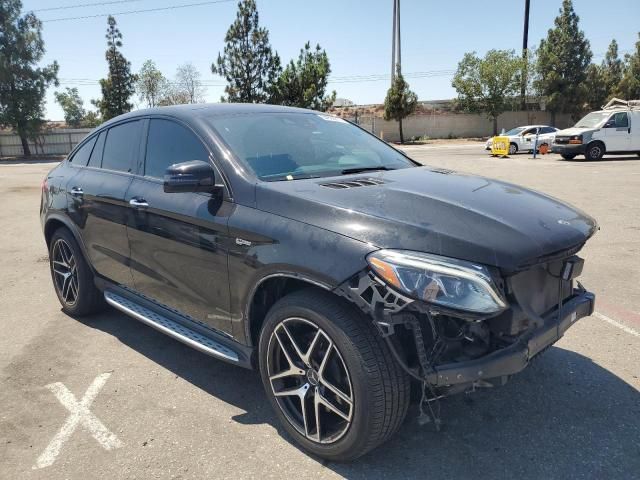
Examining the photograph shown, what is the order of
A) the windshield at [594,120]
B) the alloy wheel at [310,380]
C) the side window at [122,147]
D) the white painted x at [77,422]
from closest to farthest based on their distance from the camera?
the alloy wheel at [310,380], the white painted x at [77,422], the side window at [122,147], the windshield at [594,120]

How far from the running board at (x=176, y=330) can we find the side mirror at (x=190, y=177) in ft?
3.09

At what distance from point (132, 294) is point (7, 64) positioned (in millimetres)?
44313

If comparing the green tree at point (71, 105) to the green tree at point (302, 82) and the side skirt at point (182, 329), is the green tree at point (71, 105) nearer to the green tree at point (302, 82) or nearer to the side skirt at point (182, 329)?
the green tree at point (302, 82)

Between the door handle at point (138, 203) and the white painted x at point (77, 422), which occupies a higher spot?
the door handle at point (138, 203)

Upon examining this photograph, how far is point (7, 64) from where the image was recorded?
3966 cm

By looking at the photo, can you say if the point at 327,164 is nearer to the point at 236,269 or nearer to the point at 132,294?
the point at 236,269

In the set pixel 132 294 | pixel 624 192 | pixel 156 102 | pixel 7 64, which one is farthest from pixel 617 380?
pixel 156 102

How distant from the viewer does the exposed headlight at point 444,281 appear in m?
2.20

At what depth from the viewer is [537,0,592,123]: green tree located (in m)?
44.3

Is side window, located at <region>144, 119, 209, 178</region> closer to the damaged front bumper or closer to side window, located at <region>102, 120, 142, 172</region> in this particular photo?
side window, located at <region>102, 120, 142, 172</region>

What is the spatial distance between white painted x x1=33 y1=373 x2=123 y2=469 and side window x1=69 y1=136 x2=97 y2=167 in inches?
81.3

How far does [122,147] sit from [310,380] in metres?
2.59

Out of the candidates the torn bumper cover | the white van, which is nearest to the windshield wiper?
the torn bumper cover

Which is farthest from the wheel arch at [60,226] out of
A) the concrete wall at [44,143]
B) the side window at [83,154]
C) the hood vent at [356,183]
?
the concrete wall at [44,143]
